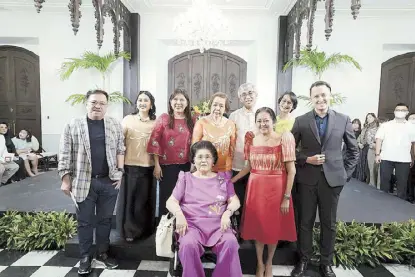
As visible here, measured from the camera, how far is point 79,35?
264 inches

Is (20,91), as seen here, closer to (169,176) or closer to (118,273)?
(169,176)

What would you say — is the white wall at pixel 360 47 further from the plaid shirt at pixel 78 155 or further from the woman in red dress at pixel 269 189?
the plaid shirt at pixel 78 155

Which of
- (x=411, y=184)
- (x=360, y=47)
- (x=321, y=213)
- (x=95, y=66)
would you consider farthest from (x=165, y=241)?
(x=360, y=47)

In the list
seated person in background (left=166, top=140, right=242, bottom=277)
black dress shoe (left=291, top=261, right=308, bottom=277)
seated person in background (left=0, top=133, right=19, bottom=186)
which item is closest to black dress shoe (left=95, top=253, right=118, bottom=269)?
seated person in background (left=166, top=140, right=242, bottom=277)

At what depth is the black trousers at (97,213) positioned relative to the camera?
247cm

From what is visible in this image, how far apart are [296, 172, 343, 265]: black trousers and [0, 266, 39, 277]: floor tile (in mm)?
2183

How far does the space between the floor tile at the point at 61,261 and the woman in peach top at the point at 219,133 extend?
1.47m

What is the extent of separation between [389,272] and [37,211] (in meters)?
3.40

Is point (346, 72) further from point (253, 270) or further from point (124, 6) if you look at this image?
point (253, 270)

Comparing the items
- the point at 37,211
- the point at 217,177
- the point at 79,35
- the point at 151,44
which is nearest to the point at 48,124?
the point at 79,35

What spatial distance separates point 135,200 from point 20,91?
6500 millimetres

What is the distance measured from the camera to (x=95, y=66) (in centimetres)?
629

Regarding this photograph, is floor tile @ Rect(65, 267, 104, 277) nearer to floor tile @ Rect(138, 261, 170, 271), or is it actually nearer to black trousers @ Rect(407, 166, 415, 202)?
floor tile @ Rect(138, 261, 170, 271)

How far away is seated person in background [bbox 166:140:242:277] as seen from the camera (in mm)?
2049
